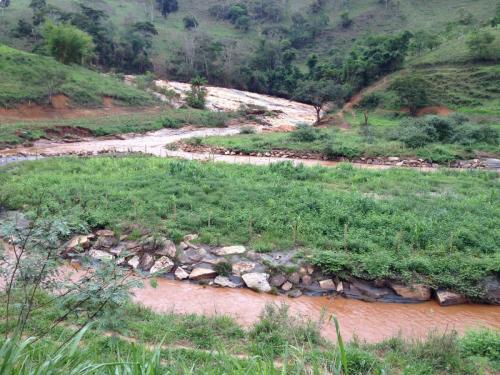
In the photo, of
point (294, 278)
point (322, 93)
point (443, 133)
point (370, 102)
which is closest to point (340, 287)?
point (294, 278)

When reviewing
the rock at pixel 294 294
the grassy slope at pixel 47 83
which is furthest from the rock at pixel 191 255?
the grassy slope at pixel 47 83

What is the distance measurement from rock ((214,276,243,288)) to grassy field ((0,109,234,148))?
2006 centimetres

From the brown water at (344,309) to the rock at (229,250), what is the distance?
1088 mm

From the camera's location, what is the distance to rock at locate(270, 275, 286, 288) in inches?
390

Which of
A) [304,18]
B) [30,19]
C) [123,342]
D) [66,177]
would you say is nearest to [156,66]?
[30,19]

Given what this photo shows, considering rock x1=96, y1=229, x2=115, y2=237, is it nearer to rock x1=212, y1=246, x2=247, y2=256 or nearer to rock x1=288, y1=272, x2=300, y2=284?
rock x1=212, y1=246, x2=247, y2=256

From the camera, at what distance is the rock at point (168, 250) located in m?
10.7

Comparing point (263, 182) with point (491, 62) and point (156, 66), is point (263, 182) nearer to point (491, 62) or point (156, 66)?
point (491, 62)

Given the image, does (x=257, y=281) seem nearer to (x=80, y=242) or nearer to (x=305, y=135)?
(x=80, y=242)

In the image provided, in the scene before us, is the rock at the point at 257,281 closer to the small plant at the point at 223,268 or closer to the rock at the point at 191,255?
the small plant at the point at 223,268

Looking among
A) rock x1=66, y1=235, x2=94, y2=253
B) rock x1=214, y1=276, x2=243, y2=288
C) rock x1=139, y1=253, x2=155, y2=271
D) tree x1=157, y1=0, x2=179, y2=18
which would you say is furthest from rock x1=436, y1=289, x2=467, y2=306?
tree x1=157, y1=0, x2=179, y2=18

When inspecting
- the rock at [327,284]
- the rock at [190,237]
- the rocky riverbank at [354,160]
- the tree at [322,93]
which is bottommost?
the rock at [327,284]

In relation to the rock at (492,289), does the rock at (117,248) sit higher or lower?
lower

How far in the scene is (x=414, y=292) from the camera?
966cm
